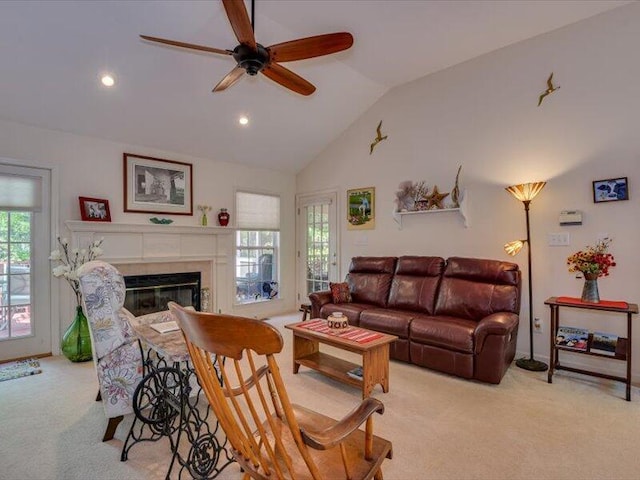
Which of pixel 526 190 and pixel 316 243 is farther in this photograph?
pixel 316 243

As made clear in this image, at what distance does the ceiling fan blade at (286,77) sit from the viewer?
268cm

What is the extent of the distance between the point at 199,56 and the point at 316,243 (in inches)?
129

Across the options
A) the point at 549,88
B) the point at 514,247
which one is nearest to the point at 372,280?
the point at 514,247

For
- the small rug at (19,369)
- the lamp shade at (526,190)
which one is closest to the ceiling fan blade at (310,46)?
the lamp shade at (526,190)

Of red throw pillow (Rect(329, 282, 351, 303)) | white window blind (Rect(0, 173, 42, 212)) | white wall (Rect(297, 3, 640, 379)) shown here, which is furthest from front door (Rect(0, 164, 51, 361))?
white wall (Rect(297, 3, 640, 379))

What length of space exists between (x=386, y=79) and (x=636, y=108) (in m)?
2.63

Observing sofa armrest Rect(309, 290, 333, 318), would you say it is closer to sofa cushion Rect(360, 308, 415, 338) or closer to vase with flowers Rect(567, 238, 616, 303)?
Answer: sofa cushion Rect(360, 308, 415, 338)

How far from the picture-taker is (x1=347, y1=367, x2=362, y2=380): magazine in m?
2.78

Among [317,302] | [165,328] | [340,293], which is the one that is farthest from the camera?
[340,293]

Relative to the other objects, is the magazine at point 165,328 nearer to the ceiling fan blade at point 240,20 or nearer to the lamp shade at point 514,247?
the ceiling fan blade at point 240,20

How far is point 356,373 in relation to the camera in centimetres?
285

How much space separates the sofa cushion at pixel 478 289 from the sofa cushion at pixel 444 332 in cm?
20

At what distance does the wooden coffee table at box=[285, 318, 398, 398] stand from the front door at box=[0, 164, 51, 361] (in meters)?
2.81

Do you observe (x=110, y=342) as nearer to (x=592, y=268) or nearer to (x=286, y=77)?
(x=286, y=77)
